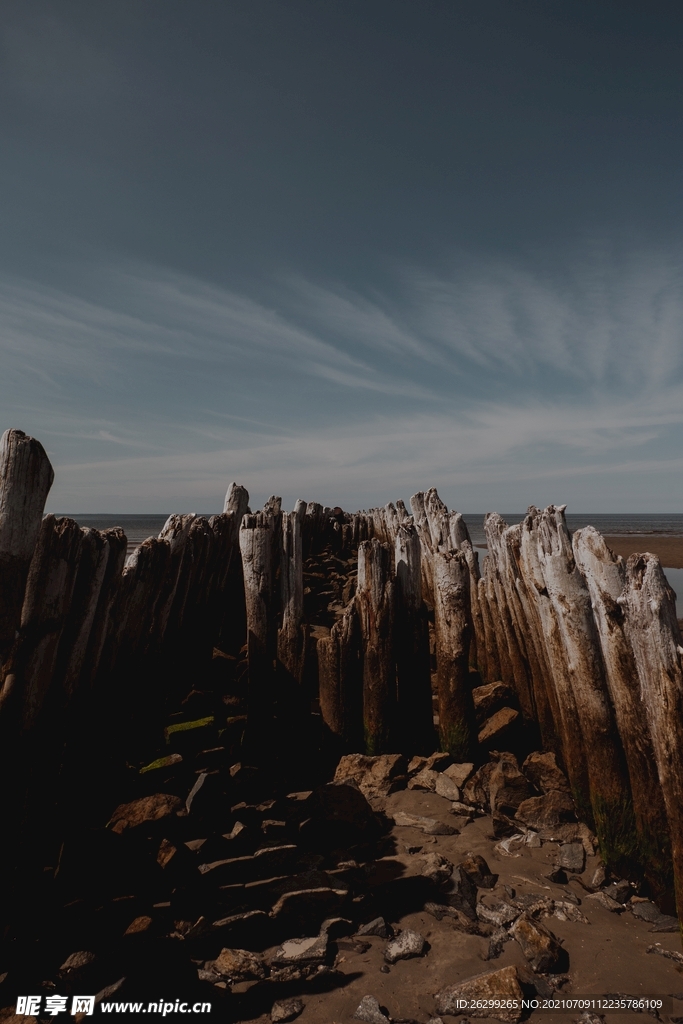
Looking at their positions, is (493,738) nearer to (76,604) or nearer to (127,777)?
(127,777)

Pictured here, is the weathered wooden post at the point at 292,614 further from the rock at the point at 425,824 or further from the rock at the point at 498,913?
the rock at the point at 498,913

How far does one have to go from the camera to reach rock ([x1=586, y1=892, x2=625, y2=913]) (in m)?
3.29

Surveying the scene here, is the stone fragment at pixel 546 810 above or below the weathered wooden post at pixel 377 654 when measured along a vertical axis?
below

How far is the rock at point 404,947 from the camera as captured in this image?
9.58ft

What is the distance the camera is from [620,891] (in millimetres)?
3412

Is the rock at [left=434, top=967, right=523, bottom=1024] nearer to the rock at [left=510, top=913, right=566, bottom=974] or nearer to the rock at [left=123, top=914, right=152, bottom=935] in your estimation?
the rock at [left=510, top=913, right=566, bottom=974]

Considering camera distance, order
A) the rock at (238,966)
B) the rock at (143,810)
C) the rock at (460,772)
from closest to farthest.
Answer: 1. the rock at (238,966)
2. the rock at (143,810)
3. the rock at (460,772)

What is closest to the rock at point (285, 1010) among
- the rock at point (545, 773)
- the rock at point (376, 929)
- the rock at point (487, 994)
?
the rock at point (376, 929)

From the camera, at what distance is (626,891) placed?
3410 millimetres

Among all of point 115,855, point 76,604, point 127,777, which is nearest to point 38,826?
point 115,855

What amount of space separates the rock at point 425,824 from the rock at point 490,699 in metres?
1.20

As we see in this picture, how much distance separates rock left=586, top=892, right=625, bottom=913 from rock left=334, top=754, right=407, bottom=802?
1.70 metres

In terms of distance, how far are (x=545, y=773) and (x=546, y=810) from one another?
0.34 meters

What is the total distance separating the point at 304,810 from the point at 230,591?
394 centimetres
